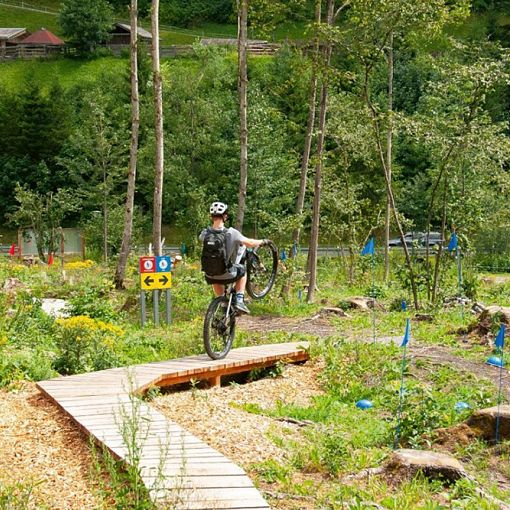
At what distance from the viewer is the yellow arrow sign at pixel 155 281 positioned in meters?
15.0

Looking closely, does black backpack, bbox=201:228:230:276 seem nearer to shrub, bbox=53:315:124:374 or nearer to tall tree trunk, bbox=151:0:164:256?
shrub, bbox=53:315:124:374

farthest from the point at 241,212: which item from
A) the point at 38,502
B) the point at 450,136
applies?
the point at 38,502

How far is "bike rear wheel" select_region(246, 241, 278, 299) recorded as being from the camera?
37.8 ft

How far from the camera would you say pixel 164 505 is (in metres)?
5.39

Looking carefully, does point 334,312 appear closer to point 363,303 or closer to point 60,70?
point 363,303

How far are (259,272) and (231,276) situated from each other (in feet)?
7.89

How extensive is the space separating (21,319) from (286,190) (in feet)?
91.9

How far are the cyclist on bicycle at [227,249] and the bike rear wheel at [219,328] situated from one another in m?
0.16

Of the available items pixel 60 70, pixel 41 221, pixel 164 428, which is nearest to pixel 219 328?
pixel 164 428

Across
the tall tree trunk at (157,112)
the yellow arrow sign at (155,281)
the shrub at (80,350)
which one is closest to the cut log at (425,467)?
the shrub at (80,350)

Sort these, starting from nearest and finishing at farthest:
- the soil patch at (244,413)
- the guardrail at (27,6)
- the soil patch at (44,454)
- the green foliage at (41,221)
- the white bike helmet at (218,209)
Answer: the soil patch at (44,454) < the soil patch at (244,413) < the white bike helmet at (218,209) < the green foliage at (41,221) < the guardrail at (27,6)

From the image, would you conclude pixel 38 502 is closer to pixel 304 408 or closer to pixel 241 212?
pixel 304 408

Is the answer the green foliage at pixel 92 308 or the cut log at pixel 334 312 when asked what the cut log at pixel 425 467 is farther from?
the cut log at pixel 334 312

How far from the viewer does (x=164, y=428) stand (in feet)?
23.5
